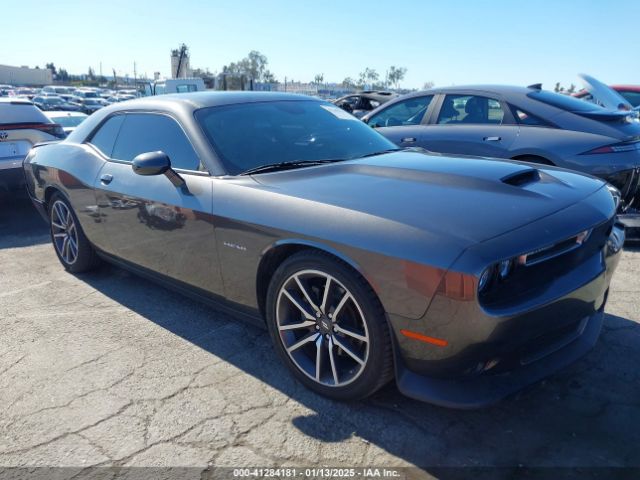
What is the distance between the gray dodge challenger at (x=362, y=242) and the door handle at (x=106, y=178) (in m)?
0.02

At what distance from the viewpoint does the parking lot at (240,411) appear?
2150mm

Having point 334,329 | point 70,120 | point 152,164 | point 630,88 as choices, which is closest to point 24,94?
point 70,120

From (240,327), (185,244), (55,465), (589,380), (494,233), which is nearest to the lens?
(494,233)

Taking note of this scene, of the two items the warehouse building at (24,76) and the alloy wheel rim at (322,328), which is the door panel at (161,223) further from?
the warehouse building at (24,76)

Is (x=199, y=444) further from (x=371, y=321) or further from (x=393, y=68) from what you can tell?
(x=393, y=68)

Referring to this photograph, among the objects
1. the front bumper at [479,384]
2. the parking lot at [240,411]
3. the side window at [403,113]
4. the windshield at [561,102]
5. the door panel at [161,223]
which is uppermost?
the windshield at [561,102]

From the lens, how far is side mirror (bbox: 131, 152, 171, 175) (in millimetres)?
2949

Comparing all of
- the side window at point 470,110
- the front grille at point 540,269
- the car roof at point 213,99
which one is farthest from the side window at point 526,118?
the front grille at point 540,269

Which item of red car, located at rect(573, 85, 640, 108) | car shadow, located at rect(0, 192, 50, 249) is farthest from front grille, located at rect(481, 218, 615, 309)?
red car, located at rect(573, 85, 640, 108)

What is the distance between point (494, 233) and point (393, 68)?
100 metres

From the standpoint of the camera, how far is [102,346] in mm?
3170


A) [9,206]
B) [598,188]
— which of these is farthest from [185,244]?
[9,206]

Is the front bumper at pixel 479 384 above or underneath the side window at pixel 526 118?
underneath

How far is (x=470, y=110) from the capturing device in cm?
546
